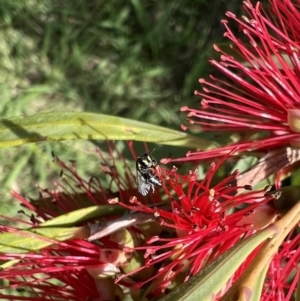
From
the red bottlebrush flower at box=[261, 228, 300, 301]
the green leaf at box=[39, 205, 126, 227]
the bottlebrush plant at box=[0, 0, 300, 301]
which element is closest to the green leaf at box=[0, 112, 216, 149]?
the bottlebrush plant at box=[0, 0, 300, 301]

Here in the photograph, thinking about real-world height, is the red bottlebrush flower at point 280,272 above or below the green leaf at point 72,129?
below

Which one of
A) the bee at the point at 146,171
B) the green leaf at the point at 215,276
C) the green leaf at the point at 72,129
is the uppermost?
the green leaf at the point at 72,129

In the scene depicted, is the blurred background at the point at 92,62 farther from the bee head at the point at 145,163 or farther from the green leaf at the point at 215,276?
the green leaf at the point at 215,276

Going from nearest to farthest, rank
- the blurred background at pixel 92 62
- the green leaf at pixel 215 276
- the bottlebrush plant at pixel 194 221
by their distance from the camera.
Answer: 1. the green leaf at pixel 215 276
2. the bottlebrush plant at pixel 194 221
3. the blurred background at pixel 92 62

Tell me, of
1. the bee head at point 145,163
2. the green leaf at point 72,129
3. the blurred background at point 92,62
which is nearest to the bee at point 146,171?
the bee head at point 145,163

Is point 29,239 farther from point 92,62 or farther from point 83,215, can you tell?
point 92,62

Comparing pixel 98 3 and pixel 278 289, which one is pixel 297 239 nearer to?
pixel 278 289

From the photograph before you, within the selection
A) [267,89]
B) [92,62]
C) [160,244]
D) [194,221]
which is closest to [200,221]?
[194,221]
